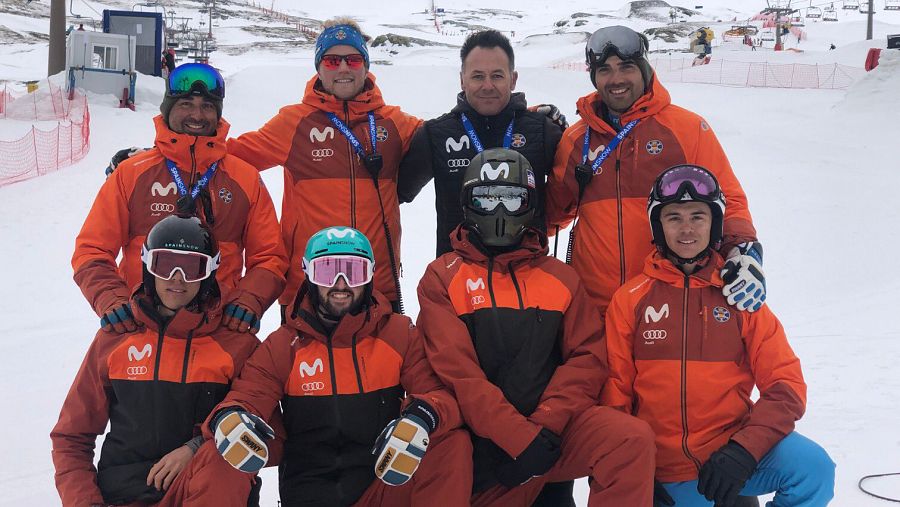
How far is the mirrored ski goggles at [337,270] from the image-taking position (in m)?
3.02

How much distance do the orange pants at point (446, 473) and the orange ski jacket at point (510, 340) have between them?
12 cm

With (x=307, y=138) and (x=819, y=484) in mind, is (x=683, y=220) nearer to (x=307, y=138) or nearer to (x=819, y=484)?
(x=819, y=484)

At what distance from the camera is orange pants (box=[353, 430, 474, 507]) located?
271 cm

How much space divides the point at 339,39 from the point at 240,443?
2029 mm

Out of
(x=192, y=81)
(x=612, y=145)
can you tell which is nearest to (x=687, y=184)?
(x=612, y=145)

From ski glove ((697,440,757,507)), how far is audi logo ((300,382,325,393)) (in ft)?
4.87

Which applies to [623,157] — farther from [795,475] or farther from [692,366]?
[795,475]

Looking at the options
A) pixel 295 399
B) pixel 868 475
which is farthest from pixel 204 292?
pixel 868 475

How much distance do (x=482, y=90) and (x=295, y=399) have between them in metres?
1.65

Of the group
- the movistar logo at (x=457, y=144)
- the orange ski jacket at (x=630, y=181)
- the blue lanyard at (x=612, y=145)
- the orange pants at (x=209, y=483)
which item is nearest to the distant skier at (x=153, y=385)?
the orange pants at (x=209, y=483)

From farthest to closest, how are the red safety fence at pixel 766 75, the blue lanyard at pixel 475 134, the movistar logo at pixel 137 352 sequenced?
1. the red safety fence at pixel 766 75
2. the blue lanyard at pixel 475 134
3. the movistar logo at pixel 137 352

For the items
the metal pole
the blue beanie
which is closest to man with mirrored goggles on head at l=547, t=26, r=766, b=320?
the blue beanie

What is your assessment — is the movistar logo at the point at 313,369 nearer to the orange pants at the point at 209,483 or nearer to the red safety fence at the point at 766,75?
the orange pants at the point at 209,483

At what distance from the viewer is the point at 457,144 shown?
3656mm
